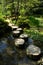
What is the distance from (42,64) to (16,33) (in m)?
6.99

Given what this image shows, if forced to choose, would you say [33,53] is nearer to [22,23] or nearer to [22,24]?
[22,24]

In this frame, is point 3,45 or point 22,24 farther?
point 22,24

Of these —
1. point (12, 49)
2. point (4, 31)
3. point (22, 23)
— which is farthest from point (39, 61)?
point (22, 23)

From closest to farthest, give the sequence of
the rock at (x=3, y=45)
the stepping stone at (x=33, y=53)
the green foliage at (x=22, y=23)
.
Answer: the stepping stone at (x=33, y=53) → the rock at (x=3, y=45) → the green foliage at (x=22, y=23)

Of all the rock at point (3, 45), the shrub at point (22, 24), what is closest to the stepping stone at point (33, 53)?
the rock at point (3, 45)

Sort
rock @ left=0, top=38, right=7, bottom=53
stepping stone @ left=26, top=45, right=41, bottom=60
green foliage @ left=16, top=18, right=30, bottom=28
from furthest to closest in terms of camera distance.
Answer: green foliage @ left=16, top=18, right=30, bottom=28
rock @ left=0, top=38, right=7, bottom=53
stepping stone @ left=26, top=45, right=41, bottom=60

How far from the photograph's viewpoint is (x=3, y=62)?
10.2m

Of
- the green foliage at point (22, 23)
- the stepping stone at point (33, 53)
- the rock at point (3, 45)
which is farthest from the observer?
the green foliage at point (22, 23)

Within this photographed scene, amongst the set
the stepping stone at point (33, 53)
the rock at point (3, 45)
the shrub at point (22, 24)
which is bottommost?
the shrub at point (22, 24)

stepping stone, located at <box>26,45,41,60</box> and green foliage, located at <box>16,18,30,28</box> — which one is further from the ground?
stepping stone, located at <box>26,45,41,60</box>

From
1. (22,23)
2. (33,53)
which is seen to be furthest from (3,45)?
(22,23)

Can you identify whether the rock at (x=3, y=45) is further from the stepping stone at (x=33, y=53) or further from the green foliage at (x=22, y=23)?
the green foliage at (x=22, y=23)

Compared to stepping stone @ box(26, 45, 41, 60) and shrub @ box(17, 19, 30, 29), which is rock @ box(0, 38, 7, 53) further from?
shrub @ box(17, 19, 30, 29)

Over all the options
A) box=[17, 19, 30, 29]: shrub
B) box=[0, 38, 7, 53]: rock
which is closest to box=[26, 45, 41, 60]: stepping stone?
box=[0, 38, 7, 53]: rock
